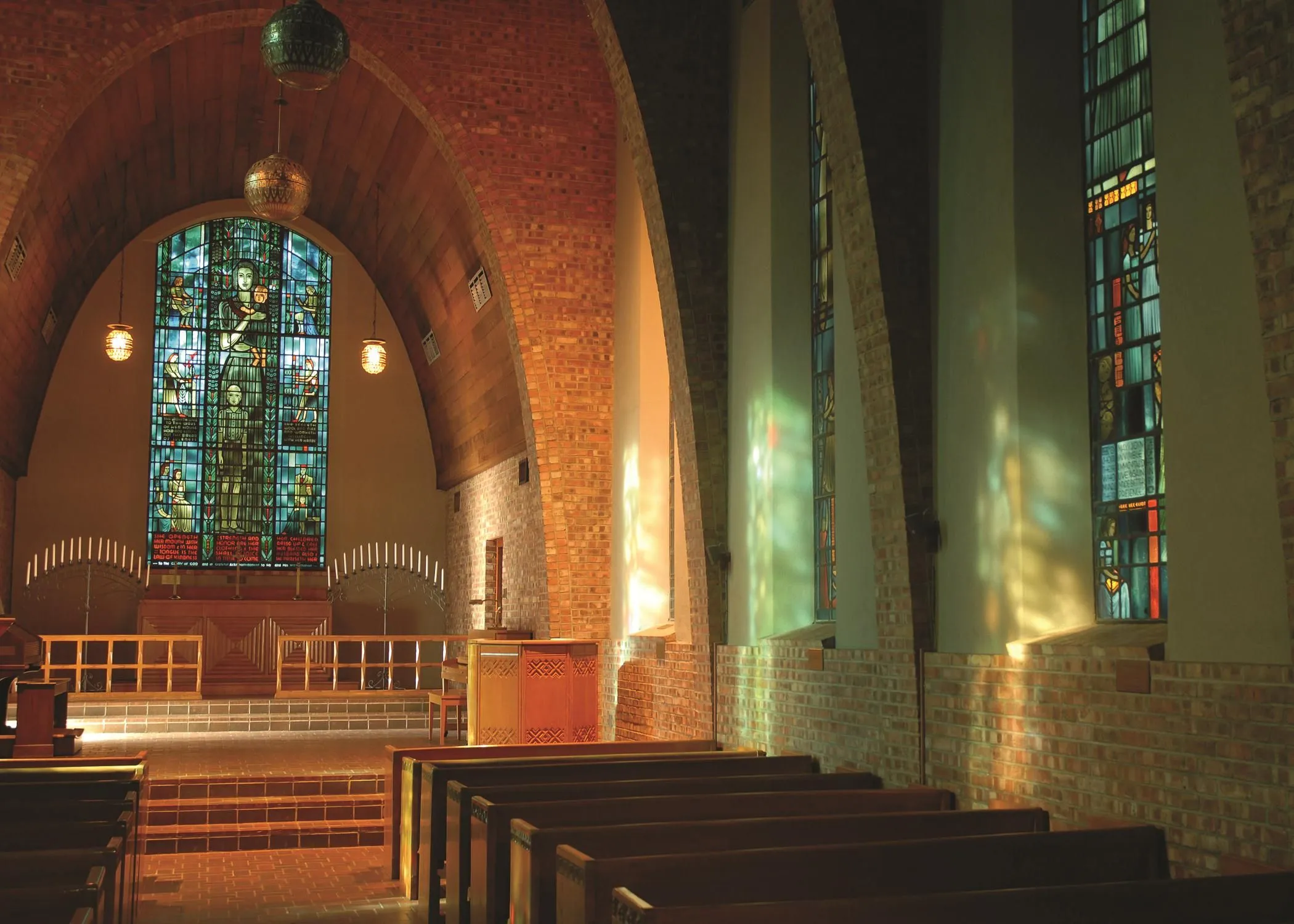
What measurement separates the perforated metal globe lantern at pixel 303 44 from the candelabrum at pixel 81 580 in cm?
1222

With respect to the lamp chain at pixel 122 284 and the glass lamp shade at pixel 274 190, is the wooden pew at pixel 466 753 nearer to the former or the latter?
the glass lamp shade at pixel 274 190

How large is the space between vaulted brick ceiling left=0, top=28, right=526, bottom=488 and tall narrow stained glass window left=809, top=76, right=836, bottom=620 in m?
4.83

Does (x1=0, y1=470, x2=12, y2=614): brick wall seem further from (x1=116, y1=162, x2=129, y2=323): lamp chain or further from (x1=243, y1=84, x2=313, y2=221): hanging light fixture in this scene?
(x1=243, y1=84, x2=313, y2=221): hanging light fixture

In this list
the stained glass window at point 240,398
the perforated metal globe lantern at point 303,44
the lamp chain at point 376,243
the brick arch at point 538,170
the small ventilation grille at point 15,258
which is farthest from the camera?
the stained glass window at point 240,398

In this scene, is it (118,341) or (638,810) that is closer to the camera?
(638,810)

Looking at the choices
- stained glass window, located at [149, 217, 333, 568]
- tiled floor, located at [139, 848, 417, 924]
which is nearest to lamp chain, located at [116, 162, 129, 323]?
stained glass window, located at [149, 217, 333, 568]

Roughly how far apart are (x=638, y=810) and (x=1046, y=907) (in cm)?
197

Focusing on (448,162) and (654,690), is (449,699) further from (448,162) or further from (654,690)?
(448,162)

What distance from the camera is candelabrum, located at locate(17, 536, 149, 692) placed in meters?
17.5

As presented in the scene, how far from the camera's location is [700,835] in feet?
15.0

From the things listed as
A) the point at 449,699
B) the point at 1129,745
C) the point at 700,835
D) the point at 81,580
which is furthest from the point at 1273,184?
the point at 81,580

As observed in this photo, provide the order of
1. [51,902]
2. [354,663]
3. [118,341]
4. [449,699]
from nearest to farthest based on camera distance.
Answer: [51,902] → [449,699] → [354,663] → [118,341]

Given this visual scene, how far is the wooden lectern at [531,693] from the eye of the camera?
10.4 metres

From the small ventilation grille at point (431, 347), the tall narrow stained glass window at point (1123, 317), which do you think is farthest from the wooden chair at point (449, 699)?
the tall narrow stained glass window at point (1123, 317)
